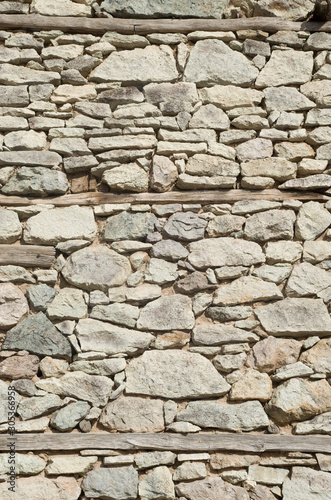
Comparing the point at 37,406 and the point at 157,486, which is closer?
the point at 157,486

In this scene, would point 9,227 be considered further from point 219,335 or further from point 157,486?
point 157,486

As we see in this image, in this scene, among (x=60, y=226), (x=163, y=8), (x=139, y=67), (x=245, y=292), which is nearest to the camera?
(x=245, y=292)

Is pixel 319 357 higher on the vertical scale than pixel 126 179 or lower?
lower

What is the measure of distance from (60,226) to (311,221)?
5.76 feet

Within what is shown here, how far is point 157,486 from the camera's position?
9.78ft

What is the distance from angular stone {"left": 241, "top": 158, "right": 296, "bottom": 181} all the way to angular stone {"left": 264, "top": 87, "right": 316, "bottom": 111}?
0.45 meters

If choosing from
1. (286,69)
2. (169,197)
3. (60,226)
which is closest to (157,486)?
(60,226)

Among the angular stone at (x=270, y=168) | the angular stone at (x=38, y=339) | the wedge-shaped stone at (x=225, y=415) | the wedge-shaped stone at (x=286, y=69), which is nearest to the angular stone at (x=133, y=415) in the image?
the wedge-shaped stone at (x=225, y=415)

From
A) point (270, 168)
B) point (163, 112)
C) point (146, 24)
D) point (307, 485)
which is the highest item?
point (146, 24)

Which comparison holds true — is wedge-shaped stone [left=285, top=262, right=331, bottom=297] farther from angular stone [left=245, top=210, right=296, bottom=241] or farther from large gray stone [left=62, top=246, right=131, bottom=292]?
large gray stone [left=62, top=246, right=131, bottom=292]

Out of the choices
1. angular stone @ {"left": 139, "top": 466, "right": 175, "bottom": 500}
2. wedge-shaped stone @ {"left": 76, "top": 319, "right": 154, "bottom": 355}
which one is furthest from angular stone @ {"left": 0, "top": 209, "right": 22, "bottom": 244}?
angular stone @ {"left": 139, "top": 466, "right": 175, "bottom": 500}

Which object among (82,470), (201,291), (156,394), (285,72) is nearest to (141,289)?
(201,291)

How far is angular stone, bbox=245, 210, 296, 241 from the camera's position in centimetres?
355

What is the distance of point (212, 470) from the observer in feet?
10.0
